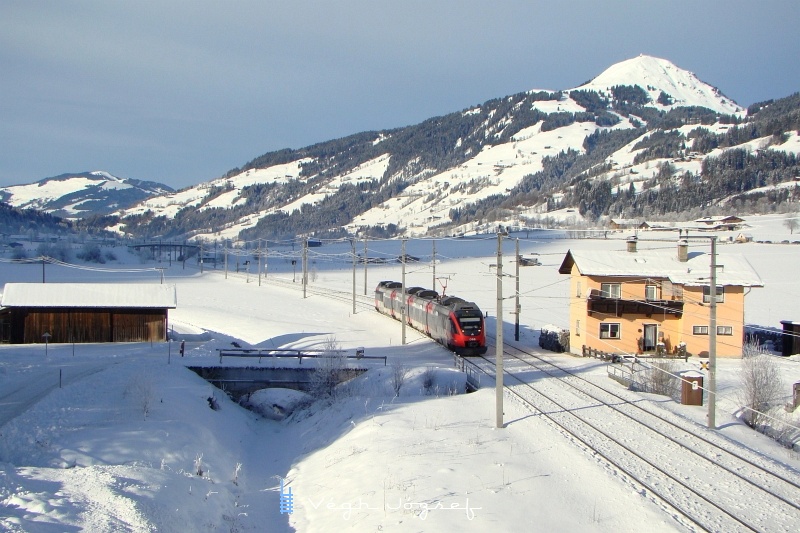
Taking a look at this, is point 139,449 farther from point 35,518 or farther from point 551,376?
point 551,376

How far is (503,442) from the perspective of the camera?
73.3ft

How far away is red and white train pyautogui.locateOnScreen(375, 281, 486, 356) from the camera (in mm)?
40406

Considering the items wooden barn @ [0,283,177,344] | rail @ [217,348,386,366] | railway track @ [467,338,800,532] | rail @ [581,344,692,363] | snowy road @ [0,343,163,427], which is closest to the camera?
railway track @ [467,338,800,532]

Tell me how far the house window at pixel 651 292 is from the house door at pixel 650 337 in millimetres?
1756

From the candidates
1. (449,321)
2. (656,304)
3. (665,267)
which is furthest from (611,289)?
(449,321)

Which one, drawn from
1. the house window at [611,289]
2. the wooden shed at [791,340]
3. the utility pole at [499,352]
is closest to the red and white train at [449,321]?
the house window at [611,289]

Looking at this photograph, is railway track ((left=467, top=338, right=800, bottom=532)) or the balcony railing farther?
the balcony railing

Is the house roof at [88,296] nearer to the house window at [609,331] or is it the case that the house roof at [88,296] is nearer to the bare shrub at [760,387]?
the house window at [609,331]

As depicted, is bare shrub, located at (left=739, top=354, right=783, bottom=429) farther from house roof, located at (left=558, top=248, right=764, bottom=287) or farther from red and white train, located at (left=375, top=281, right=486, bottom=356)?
red and white train, located at (left=375, top=281, right=486, bottom=356)

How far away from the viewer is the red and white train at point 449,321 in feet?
133

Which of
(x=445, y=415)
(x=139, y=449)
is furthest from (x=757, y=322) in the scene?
(x=139, y=449)

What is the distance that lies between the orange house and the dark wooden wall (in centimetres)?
2763

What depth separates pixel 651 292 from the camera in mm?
42188

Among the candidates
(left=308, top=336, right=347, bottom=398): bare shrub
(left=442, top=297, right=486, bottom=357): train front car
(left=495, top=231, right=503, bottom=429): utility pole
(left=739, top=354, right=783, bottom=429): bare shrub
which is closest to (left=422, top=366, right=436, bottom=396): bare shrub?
(left=308, top=336, right=347, bottom=398): bare shrub
